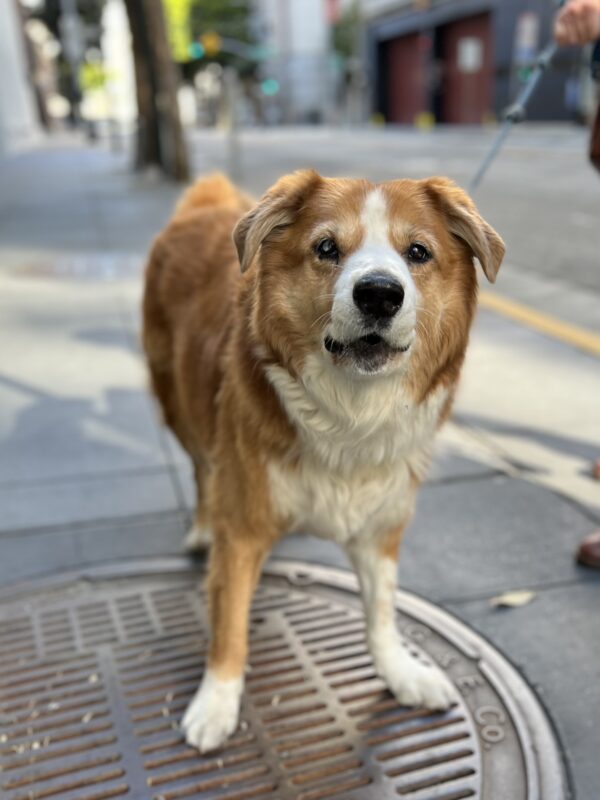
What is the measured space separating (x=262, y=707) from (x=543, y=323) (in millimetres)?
4266

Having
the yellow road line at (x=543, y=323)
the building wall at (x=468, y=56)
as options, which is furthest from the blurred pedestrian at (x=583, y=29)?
the building wall at (x=468, y=56)

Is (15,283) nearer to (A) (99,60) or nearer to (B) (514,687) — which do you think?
(B) (514,687)

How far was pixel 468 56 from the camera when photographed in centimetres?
4256

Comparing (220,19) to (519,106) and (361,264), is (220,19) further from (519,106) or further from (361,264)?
(361,264)

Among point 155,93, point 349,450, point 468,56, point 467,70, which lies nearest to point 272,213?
point 349,450

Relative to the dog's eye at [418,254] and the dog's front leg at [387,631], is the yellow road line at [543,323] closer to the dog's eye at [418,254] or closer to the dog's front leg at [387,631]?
the dog's front leg at [387,631]

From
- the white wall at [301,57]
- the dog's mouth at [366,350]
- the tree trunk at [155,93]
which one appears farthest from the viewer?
the white wall at [301,57]

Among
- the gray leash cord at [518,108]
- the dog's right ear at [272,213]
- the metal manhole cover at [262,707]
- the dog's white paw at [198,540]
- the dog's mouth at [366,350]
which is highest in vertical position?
the gray leash cord at [518,108]

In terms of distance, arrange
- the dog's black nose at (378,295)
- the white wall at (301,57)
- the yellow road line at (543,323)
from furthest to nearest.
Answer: the white wall at (301,57) → the yellow road line at (543,323) → the dog's black nose at (378,295)

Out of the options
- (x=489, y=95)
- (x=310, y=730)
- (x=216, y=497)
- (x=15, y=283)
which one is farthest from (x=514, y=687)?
(x=489, y=95)

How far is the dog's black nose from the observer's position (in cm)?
196

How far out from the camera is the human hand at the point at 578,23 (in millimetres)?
3098

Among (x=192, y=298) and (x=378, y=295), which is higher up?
(x=378, y=295)

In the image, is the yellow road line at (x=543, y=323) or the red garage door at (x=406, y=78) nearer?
the yellow road line at (x=543, y=323)
